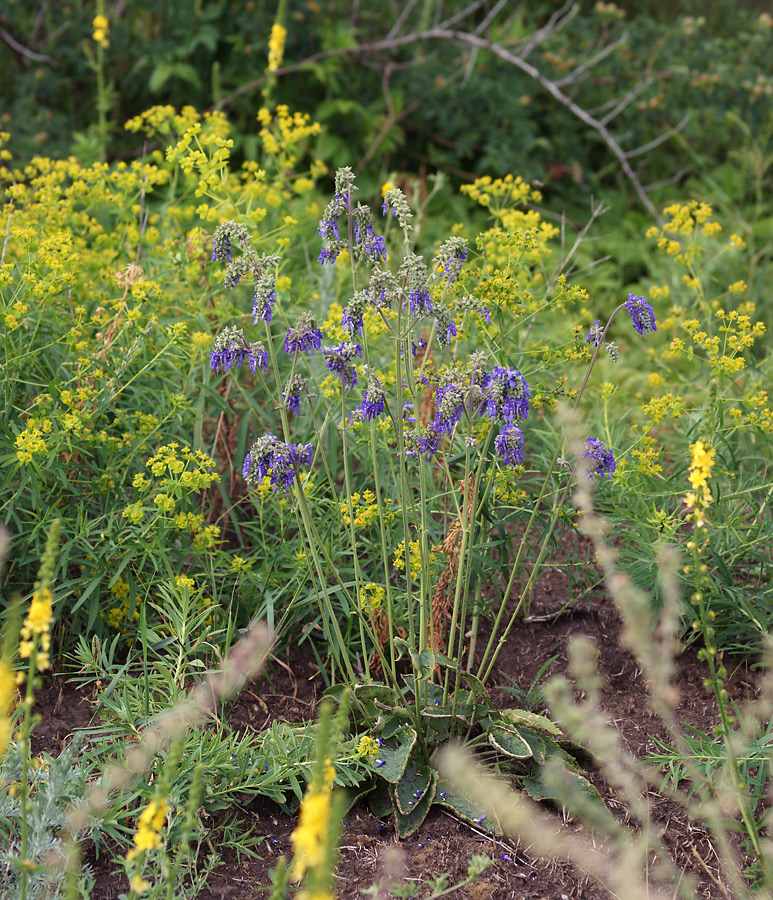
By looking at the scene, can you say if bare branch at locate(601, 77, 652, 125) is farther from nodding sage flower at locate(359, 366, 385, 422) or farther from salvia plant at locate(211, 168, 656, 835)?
nodding sage flower at locate(359, 366, 385, 422)

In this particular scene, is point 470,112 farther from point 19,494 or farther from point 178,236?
point 19,494

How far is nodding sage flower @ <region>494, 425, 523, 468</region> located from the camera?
2.21m

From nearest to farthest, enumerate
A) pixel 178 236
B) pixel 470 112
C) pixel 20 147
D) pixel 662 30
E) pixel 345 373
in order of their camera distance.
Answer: pixel 345 373 < pixel 178 236 < pixel 20 147 < pixel 470 112 < pixel 662 30

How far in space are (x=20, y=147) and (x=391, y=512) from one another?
3.88 meters

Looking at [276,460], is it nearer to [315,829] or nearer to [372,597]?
[372,597]

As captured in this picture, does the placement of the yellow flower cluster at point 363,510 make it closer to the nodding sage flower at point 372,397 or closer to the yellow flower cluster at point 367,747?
the nodding sage flower at point 372,397

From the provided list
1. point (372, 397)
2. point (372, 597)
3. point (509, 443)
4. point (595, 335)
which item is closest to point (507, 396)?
point (509, 443)

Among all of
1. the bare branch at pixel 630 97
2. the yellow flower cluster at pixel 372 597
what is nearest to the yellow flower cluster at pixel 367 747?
the yellow flower cluster at pixel 372 597

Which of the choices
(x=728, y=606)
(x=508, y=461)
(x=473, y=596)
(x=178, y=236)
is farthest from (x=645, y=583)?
(x=178, y=236)

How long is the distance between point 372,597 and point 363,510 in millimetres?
271

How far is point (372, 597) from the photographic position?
258cm

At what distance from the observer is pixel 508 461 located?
231 centimetres

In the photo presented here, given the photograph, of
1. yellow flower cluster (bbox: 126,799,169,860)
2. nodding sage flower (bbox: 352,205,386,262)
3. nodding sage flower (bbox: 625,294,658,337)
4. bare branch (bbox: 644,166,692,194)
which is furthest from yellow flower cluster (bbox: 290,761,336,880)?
bare branch (bbox: 644,166,692,194)

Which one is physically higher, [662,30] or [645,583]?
[662,30]
